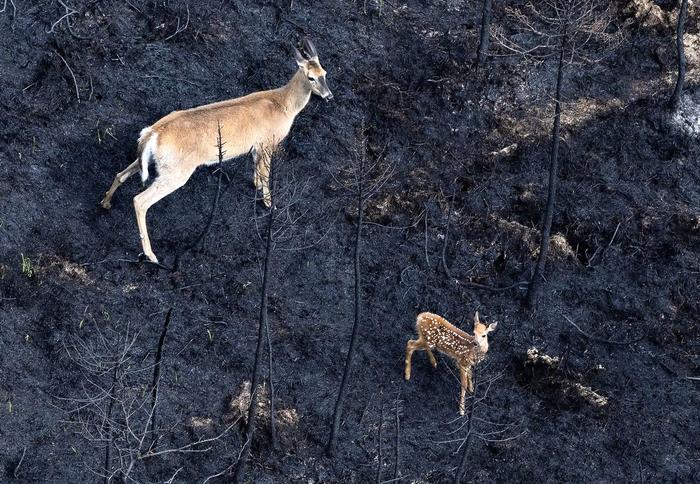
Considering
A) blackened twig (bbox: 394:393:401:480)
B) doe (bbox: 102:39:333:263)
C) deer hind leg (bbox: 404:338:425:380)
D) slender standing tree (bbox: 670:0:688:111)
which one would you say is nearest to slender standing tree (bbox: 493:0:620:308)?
slender standing tree (bbox: 670:0:688:111)

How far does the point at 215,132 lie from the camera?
19797 mm

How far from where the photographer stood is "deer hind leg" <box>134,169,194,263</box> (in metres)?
19.4

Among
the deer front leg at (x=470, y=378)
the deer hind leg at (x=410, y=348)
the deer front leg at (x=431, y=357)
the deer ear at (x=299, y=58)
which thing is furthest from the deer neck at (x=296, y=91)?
the deer front leg at (x=470, y=378)

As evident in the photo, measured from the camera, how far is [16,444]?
1808 centimetres

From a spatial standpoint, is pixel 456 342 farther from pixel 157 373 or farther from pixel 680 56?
pixel 680 56

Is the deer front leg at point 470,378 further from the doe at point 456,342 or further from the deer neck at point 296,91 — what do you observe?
the deer neck at point 296,91

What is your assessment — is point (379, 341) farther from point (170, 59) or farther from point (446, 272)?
point (170, 59)

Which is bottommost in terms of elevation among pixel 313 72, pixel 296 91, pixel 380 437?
pixel 380 437

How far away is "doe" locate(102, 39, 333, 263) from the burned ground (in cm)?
81

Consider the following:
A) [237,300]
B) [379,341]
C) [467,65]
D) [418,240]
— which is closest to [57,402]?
[237,300]

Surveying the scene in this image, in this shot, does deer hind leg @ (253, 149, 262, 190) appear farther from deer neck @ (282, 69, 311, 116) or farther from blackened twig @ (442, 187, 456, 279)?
blackened twig @ (442, 187, 456, 279)

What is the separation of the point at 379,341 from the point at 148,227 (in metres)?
3.83

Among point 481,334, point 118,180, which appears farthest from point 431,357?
point 118,180

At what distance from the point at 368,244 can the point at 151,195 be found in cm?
365
